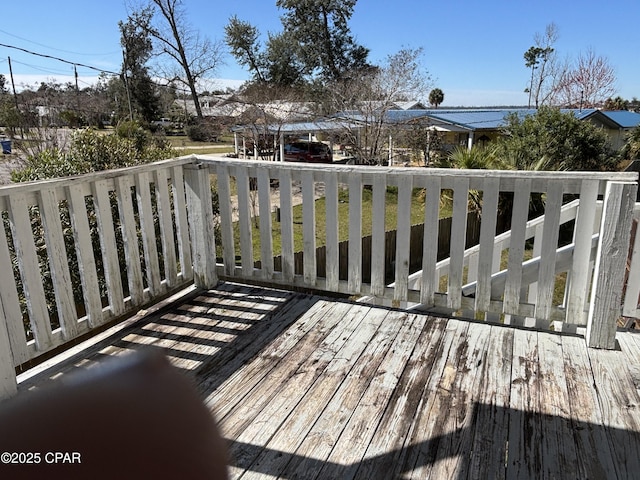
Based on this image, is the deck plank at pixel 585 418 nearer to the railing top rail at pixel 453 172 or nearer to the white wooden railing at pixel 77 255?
the railing top rail at pixel 453 172

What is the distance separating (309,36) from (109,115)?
42.8 feet

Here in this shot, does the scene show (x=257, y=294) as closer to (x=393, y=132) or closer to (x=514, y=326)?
(x=514, y=326)

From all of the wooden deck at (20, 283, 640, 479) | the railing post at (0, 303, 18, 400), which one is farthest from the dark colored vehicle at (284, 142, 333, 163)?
the railing post at (0, 303, 18, 400)

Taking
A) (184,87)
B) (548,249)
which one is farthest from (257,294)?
(184,87)

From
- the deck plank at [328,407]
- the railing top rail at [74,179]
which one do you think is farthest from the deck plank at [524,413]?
the railing top rail at [74,179]

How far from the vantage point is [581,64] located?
22188 millimetres

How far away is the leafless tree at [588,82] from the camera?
71.6 feet

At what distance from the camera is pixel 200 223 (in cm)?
283

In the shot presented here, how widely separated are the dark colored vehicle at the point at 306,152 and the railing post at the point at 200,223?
1327 cm

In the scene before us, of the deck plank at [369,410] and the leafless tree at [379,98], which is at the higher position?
the leafless tree at [379,98]

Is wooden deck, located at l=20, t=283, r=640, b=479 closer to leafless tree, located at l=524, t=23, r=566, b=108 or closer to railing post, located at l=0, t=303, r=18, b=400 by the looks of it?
railing post, located at l=0, t=303, r=18, b=400

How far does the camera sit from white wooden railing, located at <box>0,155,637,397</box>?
76.1 inches

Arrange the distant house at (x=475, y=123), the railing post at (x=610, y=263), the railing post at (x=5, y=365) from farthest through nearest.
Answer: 1. the distant house at (x=475, y=123)
2. the railing post at (x=610, y=263)
3. the railing post at (x=5, y=365)

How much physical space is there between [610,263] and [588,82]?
979 inches
